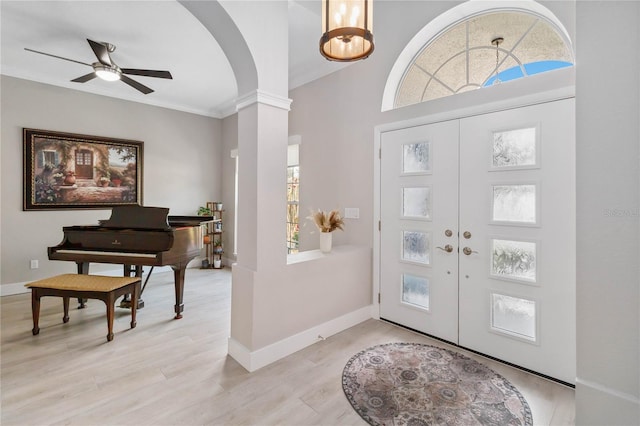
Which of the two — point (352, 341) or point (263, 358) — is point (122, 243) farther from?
point (352, 341)

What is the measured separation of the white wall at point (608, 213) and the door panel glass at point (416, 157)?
7.29 feet

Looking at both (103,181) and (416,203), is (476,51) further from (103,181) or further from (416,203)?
(103,181)

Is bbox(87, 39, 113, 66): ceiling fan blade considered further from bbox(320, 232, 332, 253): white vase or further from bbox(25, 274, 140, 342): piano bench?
bbox(320, 232, 332, 253): white vase

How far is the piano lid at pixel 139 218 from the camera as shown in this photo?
341cm

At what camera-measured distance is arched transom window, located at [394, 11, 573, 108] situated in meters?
2.39

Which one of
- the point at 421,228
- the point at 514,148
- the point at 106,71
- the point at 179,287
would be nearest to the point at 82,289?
the point at 179,287

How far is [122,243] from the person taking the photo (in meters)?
3.28

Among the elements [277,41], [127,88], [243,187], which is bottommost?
[243,187]

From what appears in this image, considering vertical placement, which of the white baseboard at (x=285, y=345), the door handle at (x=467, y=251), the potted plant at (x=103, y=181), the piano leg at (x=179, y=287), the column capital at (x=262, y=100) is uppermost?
the column capital at (x=262, y=100)

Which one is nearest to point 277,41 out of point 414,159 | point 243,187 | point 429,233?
point 243,187

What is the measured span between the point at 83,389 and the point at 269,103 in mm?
2461

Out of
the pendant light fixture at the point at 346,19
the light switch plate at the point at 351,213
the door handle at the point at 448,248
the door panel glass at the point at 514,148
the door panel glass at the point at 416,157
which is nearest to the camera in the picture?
the pendant light fixture at the point at 346,19

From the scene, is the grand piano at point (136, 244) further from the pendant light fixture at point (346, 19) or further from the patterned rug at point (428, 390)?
the pendant light fixture at point (346, 19)

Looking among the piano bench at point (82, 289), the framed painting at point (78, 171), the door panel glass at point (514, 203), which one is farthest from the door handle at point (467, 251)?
the framed painting at point (78, 171)
